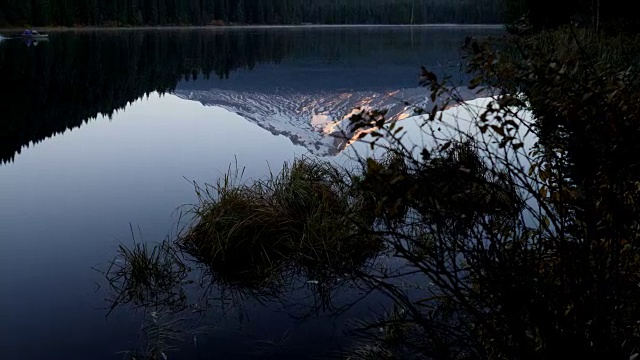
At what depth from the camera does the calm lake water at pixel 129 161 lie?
7.44 metres

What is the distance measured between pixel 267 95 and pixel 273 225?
23.3 m

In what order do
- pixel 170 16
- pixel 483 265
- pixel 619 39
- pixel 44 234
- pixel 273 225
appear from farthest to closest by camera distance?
pixel 170 16, pixel 619 39, pixel 44 234, pixel 273 225, pixel 483 265

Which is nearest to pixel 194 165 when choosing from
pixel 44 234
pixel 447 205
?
pixel 44 234

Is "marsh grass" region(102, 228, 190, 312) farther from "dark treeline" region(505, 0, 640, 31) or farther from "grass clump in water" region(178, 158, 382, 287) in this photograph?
"dark treeline" region(505, 0, 640, 31)

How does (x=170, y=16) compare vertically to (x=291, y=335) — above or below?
above

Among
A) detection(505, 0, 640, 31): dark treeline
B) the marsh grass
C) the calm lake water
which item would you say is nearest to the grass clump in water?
the marsh grass

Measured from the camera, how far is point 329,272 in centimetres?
912

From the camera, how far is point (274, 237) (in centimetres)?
982

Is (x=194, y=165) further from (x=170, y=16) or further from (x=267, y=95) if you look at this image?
(x=170, y=16)

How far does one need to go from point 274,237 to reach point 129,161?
9.92 meters

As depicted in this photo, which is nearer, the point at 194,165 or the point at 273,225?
the point at 273,225

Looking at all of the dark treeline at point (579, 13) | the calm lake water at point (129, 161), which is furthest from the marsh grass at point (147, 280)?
the dark treeline at point (579, 13)

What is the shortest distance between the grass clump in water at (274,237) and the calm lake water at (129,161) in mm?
1012

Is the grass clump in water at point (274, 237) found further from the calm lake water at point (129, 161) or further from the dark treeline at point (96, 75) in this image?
the dark treeline at point (96, 75)
